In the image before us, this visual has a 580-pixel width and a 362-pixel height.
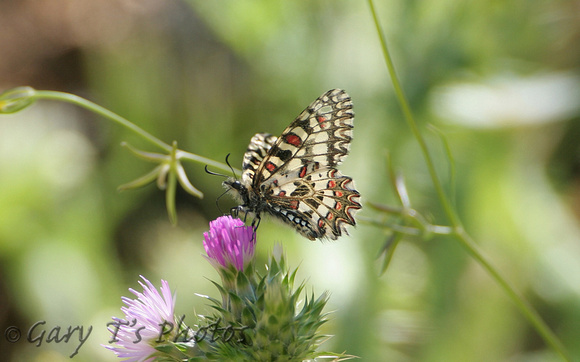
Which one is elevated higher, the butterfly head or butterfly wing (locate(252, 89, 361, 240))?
butterfly wing (locate(252, 89, 361, 240))

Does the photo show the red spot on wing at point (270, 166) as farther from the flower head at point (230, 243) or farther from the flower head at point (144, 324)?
the flower head at point (144, 324)

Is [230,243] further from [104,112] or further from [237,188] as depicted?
[104,112]

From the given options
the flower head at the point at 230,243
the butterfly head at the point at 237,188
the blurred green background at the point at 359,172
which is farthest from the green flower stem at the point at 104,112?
the blurred green background at the point at 359,172

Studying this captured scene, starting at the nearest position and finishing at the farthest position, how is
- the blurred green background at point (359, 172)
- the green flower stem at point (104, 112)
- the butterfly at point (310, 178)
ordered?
the green flower stem at point (104, 112)
the butterfly at point (310, 178)
the blurred green background at point (359, 172)

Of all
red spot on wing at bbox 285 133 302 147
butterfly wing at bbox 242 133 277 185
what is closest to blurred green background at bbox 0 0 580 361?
butterfly wing at bbox 242 133 277 185

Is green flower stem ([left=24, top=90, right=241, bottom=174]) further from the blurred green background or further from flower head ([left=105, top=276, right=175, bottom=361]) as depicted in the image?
the blurred green background

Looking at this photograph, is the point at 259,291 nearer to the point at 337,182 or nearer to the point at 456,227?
the point at 337,182
